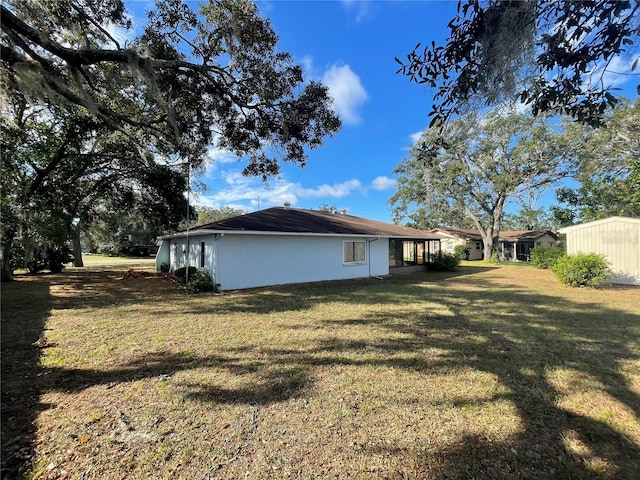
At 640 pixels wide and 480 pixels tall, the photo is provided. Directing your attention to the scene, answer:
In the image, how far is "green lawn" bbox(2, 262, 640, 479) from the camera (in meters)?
2.34

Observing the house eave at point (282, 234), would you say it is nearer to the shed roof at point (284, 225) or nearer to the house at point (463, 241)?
the shed roof at point (284, 225)

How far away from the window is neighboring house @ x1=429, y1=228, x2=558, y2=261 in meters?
20.2

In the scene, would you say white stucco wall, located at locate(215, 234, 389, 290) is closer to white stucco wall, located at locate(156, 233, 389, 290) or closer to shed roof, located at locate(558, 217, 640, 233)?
white stucco wall, located at locate(156, 233, 389, 290)

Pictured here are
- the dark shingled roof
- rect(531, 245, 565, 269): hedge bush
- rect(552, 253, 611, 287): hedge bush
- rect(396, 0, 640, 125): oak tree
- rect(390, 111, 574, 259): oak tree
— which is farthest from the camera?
rect(390, 111, 574, 259): oak tree

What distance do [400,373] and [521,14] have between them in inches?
151

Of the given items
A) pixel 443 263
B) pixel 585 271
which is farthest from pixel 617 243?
pixel 443 263

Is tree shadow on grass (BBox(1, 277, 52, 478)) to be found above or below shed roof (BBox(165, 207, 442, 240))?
below

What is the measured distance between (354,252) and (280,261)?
4.38m

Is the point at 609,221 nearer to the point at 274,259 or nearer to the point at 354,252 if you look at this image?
the point at 354,252

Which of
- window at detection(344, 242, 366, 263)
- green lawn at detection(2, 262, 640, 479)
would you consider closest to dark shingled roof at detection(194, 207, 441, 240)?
window at detection(344, 242, 366, 263)

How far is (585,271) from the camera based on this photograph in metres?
11.3

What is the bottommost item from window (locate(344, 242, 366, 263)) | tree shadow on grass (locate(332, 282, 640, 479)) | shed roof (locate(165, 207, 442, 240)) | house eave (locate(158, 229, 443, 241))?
tree shadow on grass (locate(332, 282, 640, 479))

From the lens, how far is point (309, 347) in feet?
16.0

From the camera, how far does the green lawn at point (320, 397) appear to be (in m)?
2.34
